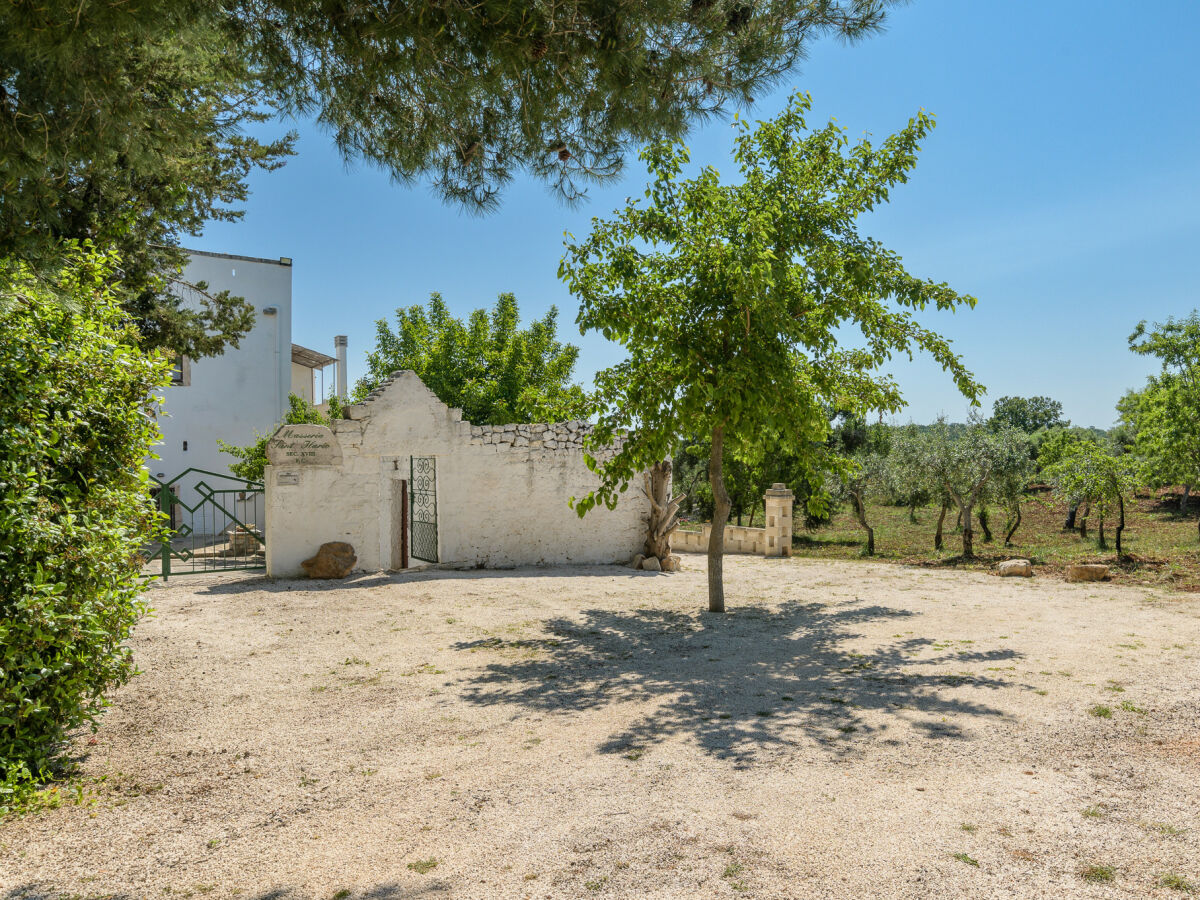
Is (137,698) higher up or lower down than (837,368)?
lower down

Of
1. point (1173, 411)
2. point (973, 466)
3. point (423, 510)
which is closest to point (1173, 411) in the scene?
point (1173, 411)

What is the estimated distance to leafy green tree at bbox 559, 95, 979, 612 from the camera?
8.25 metres

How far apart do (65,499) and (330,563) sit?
303 inches

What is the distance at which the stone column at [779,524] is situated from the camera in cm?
1744

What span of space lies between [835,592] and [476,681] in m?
6.93

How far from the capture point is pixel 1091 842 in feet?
11.1

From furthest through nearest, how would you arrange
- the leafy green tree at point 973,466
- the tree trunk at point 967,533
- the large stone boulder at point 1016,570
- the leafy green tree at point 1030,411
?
the leafy green tree at point 1030,411 < the leafy green tree at point 973,466 < the tree trunk at point 967,533 < the large stone boulder at point 1016,570

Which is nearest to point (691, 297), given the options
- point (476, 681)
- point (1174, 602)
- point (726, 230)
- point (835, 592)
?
point (726, 230)

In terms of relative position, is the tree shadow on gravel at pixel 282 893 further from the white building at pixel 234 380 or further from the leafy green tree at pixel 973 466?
the white building at pixel 234 380

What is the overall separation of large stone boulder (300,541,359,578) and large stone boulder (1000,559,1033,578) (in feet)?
37.1

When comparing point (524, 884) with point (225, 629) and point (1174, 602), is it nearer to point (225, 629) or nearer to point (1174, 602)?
point (225, 629)

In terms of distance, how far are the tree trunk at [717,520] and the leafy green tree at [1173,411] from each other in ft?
38.0

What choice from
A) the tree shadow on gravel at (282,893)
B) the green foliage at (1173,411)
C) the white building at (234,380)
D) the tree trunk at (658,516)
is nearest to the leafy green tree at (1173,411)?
the green foliage at (1173,411)

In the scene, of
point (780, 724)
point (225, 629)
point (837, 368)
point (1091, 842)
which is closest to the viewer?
point (1091, 842)
